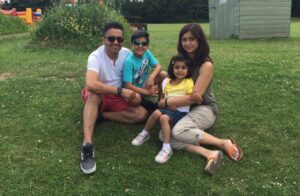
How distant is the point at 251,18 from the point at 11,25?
34.4 ft

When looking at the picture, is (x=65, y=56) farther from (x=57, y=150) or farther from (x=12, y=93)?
(x=57, y=150)

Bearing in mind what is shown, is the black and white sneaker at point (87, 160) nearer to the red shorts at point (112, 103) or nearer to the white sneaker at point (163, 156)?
the white sneaker at point (163, 156)

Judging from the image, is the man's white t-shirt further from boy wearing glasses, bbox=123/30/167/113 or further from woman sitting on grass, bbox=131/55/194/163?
woman sitting on grass, bbox=131/55/194/163

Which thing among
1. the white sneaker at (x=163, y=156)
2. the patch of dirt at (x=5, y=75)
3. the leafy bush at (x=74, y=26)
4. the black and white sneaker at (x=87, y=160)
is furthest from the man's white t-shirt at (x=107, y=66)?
the leafy bush at (x=74, y=26)

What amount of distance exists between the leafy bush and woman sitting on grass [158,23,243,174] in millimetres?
6510

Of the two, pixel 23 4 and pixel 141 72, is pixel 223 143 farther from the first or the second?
pixel 23 4

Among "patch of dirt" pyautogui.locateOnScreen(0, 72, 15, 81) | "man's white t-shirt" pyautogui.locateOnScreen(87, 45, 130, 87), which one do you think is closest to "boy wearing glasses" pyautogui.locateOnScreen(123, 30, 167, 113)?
Answer: "man's white t-shirt" pyautogui.locateOnScreen(87, 45, 130, 87)

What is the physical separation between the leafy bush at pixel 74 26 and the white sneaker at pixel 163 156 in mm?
6880

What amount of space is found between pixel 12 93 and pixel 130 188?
337cm

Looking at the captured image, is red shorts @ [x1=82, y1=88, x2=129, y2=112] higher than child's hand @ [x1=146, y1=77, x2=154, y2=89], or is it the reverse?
child's hand @ [x1=146, y1=77, x2=154, y2=89]

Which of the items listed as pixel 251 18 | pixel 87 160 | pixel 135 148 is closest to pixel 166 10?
pixel 251 18

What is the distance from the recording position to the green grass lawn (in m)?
3.92

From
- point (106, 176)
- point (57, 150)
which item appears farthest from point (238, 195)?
point (57, 150)

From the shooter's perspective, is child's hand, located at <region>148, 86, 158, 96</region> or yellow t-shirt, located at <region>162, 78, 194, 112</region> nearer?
yellow t-shirt, located at <region>162, 78, 194, 112</region>
